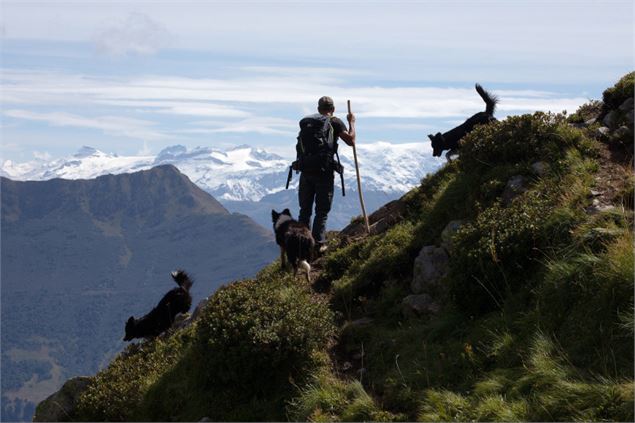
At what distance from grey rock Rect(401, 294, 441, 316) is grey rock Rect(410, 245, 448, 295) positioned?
30 cm

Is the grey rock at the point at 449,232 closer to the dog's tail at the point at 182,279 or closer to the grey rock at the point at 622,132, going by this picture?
the grey rock at the point at 622,132

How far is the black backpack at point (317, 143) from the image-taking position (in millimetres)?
17594

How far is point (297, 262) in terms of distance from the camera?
53.3 feet

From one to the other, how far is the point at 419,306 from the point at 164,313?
8849mm

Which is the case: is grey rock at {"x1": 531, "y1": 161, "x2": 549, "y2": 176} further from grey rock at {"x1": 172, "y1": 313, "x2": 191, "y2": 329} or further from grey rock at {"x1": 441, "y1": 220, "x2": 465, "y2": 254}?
grey rock at {"x1": 172, "y1": 313, "x2": 191, "y2": 329}

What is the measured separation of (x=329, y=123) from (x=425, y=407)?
33.0 feet

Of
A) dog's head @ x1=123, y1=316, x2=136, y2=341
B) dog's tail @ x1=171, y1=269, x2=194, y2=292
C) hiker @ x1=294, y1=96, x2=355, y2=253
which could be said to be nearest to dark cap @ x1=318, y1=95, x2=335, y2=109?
hiker @ x1=294, y1=96, x2=355, y2=253

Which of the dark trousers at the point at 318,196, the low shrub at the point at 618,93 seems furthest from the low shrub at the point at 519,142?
the dark trousers at the point at 318,196

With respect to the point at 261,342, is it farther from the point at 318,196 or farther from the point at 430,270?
the point at 318,196

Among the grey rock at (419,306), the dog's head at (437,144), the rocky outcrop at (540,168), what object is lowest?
the grey rock at (419,306)

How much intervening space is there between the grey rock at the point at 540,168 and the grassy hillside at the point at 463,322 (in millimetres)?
57

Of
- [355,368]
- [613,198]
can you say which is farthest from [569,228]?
[355,368]

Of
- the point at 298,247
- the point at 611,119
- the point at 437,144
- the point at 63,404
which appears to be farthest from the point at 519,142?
the point at 63,404

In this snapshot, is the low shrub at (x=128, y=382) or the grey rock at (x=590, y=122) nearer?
the low shrub at (x=128, y=382)
